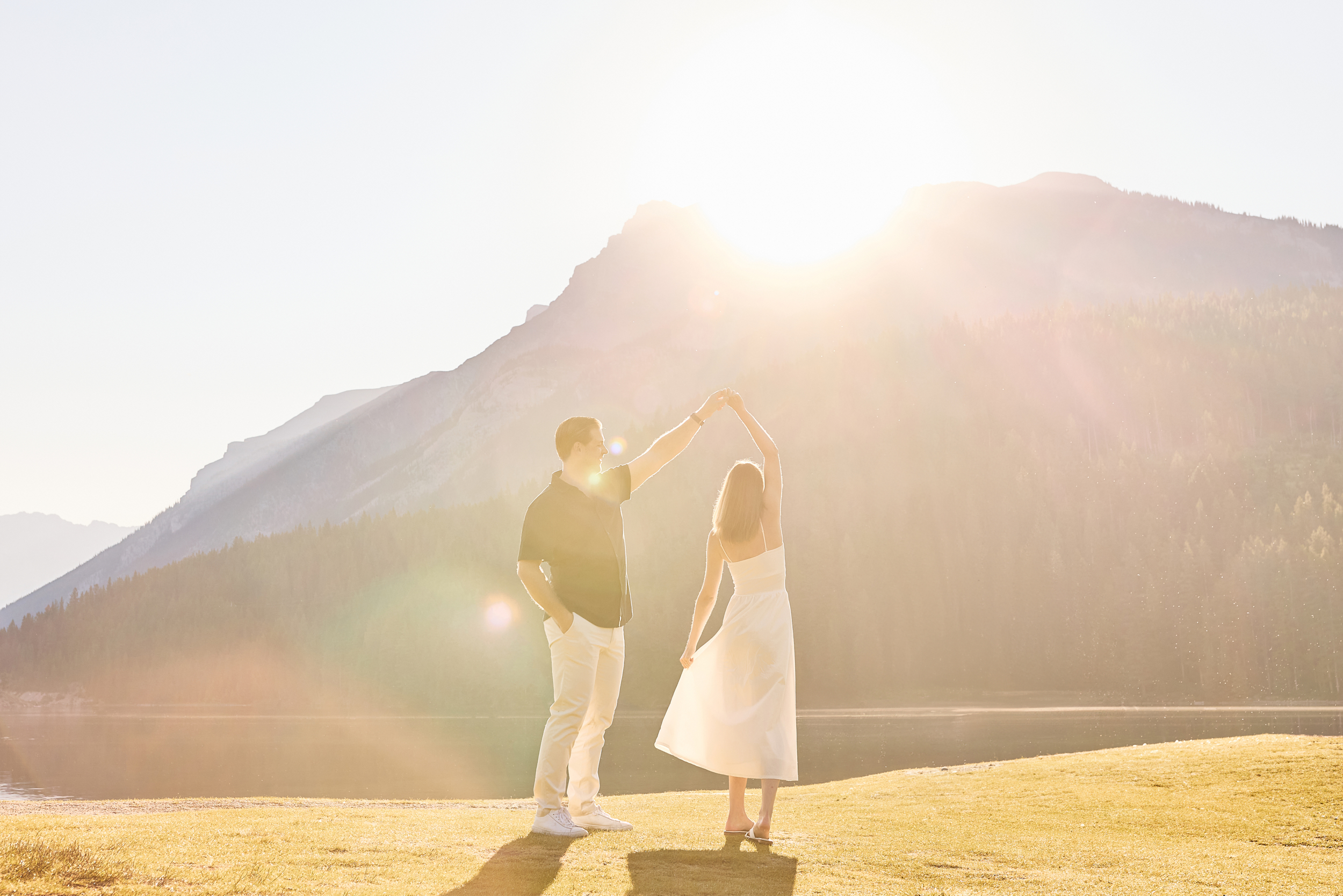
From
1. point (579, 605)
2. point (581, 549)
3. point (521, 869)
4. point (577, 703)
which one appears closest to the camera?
point (521, 869)

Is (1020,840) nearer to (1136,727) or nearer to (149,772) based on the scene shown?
(149,772)

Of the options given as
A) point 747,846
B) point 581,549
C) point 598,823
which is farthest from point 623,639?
point 747,846

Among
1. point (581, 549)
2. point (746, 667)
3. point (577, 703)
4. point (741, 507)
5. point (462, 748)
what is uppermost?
point (741, 507)

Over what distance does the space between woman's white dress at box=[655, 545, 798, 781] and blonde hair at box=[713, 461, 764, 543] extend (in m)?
0.35

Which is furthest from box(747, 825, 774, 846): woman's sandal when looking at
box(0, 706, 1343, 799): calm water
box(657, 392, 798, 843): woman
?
box(0, 706, 1343, 799): calm water

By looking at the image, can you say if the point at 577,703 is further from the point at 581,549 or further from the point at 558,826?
the point at 581,549

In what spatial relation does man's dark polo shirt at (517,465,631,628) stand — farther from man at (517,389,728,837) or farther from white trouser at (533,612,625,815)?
white trouser at (533,612,625,815)

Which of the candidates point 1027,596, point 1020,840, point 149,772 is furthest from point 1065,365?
point 1020,840

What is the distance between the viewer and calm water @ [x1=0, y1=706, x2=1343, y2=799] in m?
47.5

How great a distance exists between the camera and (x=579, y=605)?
Result: 9320 mm

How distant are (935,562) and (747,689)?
143836 mm

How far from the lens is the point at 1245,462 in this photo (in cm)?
16450

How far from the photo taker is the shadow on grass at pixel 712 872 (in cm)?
715

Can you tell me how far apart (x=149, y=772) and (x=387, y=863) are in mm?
60880
